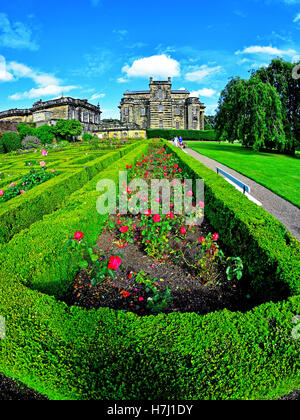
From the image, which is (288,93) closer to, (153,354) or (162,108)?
(153,354)

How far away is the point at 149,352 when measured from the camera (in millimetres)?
1781

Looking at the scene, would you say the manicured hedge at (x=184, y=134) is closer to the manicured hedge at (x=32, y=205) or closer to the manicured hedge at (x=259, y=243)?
the manicured hedge at (x=32, y=205)

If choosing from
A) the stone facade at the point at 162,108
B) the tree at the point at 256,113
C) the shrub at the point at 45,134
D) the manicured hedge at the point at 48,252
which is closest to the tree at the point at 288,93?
the tree at the point at 256,113

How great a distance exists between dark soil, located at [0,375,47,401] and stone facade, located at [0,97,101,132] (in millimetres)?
46281

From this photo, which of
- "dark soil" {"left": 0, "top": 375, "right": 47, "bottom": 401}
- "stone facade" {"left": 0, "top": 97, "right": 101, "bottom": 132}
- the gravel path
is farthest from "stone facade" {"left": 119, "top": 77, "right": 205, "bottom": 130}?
"dark soil" {"left": 0, "top": 375, "right": 47, "bottom": 401}

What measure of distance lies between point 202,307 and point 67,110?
48966 mm

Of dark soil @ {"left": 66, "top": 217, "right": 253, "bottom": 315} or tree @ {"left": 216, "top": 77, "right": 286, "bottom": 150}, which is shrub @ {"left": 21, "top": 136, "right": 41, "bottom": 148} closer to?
tree @ {"left": 216, "top": 77, "right": 286, "bottom": 150}

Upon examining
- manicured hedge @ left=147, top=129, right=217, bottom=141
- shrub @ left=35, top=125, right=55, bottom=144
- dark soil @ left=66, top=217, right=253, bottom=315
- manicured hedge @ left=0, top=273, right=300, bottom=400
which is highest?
manicured hedge @ left=147, top=129, right=217, bottom=141

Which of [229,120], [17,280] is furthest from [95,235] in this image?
[229,120]

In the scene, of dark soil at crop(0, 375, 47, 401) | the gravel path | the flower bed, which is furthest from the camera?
the gravel path

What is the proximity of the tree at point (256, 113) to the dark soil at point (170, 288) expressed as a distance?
20.6 meters

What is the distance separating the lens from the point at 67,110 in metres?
44.4

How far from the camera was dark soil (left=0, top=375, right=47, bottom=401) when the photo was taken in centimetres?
226
